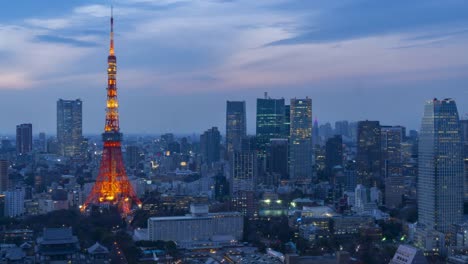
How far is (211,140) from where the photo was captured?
40.1 m

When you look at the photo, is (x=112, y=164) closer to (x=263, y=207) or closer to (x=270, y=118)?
(x=263, y=207)

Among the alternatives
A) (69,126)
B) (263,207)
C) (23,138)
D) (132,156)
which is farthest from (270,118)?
(263,207)

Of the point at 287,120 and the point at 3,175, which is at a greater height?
the point at 287,120

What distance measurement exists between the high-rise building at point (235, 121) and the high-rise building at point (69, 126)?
9837mm

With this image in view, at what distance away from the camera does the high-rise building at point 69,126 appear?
43144 mm

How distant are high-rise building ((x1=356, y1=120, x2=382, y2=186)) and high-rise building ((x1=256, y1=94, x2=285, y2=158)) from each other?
5.44m

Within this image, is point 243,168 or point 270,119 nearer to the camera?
point 243,168

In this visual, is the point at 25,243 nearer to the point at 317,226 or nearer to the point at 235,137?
the point at 317,226

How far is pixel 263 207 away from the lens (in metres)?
20.5

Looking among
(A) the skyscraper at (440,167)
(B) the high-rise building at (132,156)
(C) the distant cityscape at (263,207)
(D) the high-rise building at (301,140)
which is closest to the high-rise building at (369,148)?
(C) the distant cityscape at (263,207)

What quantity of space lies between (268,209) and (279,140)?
14.1 m

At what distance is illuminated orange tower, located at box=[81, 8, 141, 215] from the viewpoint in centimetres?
1948

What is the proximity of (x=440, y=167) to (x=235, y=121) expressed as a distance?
77.3ft

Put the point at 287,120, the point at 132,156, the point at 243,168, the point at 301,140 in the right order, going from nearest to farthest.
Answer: the point at 243,168
the point at 301,140
the point at 287,120
the point at 132,156
